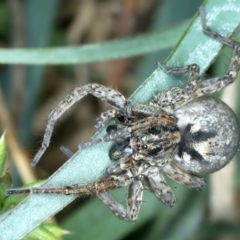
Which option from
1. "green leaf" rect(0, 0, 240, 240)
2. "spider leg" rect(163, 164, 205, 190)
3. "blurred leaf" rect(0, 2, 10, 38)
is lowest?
"blurred leaf" rect(0, 2, 10, 38)

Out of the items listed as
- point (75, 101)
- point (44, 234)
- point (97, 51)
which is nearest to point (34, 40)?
point (97, 51)

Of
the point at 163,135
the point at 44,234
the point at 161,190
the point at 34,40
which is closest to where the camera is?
the point at 44,234

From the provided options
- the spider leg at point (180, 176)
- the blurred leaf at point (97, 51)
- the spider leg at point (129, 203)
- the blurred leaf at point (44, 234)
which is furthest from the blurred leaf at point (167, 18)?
the blurred leaf at point (44, 234)

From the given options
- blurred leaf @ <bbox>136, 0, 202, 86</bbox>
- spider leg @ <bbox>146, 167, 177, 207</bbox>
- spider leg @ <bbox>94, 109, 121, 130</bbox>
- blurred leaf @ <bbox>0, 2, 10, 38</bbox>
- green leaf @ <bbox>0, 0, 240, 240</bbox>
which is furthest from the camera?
blurred leaf @ <bbox>0, 2, 10, 38</bbox>

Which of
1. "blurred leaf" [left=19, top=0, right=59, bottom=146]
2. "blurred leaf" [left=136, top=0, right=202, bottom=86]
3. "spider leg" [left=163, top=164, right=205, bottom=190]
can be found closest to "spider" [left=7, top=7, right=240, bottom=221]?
"spider leg" [left=163, top=164, right=205, bottom=190]

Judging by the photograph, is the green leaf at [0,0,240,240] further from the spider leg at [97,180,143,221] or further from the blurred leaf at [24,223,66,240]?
the spider leg at [97,180,143,221]

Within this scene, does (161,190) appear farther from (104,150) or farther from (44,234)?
(44,234)

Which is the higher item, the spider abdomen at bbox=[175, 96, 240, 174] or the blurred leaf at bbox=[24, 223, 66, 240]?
the spider abdomen at bbox=[175, 96, 240, 174]
